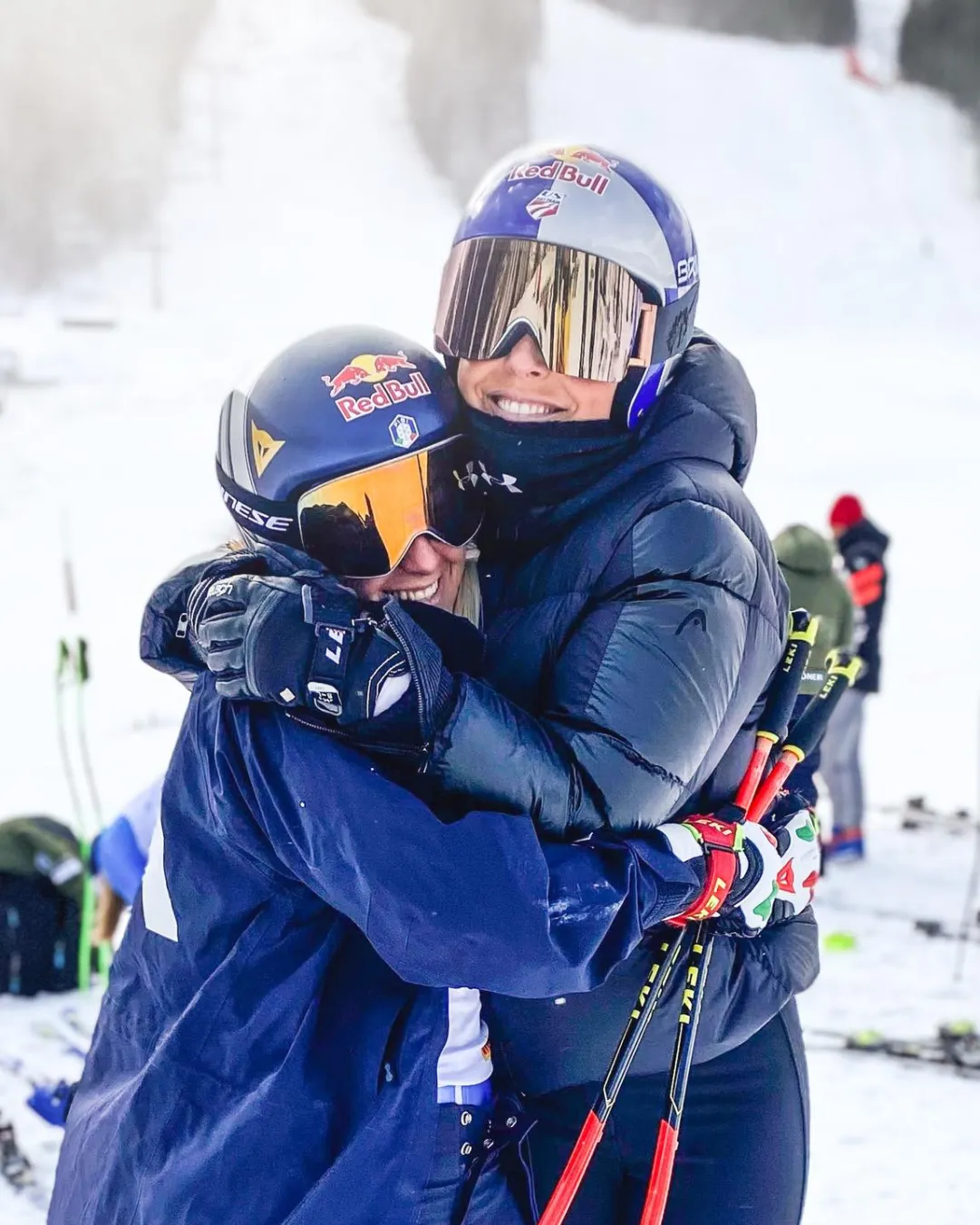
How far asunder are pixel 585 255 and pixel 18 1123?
3681 mm

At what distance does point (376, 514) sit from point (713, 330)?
71.0ft

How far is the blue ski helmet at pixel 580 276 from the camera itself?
200cm

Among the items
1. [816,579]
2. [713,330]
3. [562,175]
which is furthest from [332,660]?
[713,330]

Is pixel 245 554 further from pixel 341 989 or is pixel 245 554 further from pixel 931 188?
pixel 931 188

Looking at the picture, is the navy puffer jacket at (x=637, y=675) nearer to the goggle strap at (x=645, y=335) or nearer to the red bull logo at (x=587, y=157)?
the goggle strap at (x=645, y=335)

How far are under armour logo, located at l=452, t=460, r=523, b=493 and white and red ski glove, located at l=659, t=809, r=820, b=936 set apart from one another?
0.54 m

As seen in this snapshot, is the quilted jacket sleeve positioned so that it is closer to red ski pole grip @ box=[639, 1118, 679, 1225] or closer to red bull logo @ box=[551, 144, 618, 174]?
red ski pole grip @ box=[639, 1118, 679, 1225]

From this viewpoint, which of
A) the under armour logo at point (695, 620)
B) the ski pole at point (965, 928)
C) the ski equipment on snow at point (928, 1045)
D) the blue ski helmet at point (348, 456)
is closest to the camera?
the under armour logo at point (695, 620)

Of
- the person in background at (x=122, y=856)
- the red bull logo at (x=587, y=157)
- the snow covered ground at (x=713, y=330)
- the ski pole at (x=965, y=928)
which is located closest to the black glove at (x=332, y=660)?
the red bull logo at (x=587, y=157)

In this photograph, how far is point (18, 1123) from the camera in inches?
178

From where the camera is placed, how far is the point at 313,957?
169 centimetres

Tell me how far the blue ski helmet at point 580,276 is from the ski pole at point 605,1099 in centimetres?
79

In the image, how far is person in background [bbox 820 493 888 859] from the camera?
24.7 ft

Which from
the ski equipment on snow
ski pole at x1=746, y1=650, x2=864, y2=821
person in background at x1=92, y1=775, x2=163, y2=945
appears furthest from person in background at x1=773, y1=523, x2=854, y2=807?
ski pole at x1=746, y1=650, x2=864, y2=821
